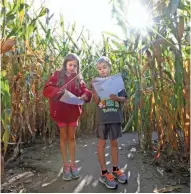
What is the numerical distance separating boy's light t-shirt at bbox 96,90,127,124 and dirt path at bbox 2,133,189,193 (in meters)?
0.39

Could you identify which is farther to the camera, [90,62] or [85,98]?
[90,62]

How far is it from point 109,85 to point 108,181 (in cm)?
63

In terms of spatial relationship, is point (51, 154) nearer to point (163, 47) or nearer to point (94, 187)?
point (94, 187)

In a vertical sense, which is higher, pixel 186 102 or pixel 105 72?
pixel 105 72

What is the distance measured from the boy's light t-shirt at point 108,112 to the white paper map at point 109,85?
6cm

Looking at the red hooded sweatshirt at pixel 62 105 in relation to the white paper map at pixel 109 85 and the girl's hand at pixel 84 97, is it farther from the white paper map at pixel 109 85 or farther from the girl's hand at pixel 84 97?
the white paper map at pixel 109 85

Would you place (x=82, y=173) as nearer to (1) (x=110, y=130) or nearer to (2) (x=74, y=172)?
(2) (x=74, y=172)

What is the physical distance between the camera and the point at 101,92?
222cm

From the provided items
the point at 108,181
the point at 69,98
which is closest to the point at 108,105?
the point at 69,98

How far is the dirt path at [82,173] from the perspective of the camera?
2.00 meters

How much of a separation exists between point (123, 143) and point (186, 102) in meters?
1.24

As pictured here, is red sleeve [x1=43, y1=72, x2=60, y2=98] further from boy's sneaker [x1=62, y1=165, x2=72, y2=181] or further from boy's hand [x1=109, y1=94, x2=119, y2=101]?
boy's sneaker [x1=62, y1=165, x2=72, y2=181]

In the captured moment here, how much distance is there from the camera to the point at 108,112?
2.22 metres

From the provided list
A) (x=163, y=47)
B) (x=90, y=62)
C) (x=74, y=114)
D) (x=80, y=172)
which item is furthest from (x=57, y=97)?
(x=90, y=62)
